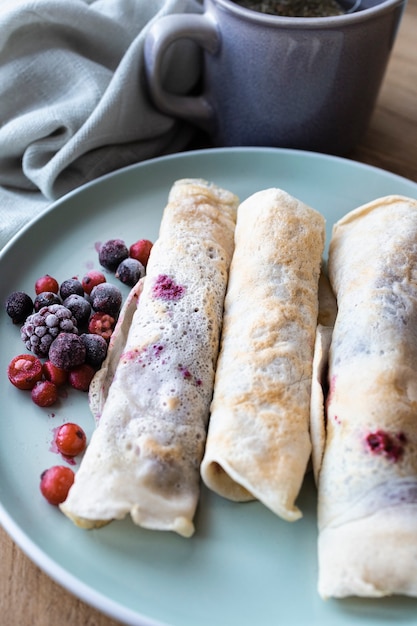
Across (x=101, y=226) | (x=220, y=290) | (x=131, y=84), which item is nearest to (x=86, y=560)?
(x=220, y=290)

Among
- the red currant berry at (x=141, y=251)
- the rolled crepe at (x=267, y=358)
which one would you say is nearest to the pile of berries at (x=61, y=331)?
the red currant berry at (x=141, y=251)

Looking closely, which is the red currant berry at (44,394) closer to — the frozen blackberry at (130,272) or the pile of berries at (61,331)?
the pile of berries at (61,331)

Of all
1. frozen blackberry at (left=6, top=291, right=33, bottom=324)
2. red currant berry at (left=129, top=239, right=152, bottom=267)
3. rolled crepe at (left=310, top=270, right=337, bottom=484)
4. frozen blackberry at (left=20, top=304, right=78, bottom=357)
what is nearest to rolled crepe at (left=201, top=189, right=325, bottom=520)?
rolled crepe at (left=310, top=270, right=337, bottom=484)

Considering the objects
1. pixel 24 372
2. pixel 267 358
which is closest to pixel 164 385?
pixel 267 358

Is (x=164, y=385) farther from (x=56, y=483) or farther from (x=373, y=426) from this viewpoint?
(x=373, y=426)

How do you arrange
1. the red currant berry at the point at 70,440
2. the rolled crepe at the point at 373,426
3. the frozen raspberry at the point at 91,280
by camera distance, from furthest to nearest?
the frozen raspberry at the point at 91,280, the red currant berry at the point at 70,440, the rolled crepe at the point at 373,426

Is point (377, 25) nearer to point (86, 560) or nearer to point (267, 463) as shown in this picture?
point (267, 463)

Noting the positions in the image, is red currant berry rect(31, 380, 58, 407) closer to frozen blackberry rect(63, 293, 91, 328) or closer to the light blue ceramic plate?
the light blue ceramic plate

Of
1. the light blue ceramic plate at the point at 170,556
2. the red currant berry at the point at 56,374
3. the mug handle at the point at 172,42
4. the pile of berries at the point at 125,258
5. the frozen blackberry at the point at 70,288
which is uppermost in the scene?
the mug handle at the point at 172,42
